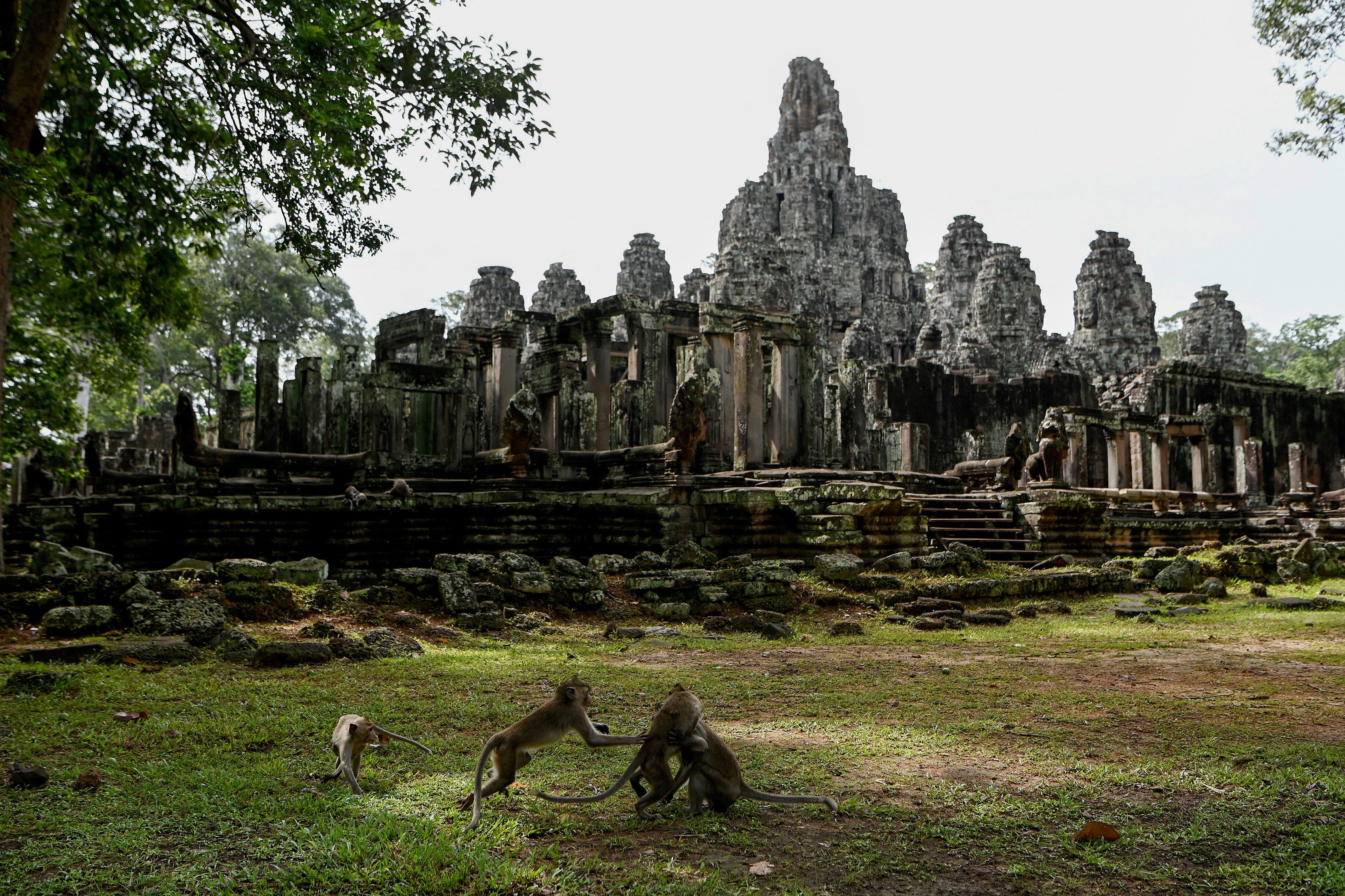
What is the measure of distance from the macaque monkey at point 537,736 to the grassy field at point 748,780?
97 mm

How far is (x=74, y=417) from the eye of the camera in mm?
11648

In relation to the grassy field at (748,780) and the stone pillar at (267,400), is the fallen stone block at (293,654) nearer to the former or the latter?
the grassy field at (748,780)

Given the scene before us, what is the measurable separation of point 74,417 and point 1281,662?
41.1 feet

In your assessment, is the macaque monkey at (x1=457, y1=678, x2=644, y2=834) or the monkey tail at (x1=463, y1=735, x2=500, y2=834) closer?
the monkey tail at (x1=463, y1=735, x2=500, y2=834)

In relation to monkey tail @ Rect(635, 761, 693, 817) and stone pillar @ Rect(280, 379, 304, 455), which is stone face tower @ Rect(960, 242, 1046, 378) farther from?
monkey tail @ Rect(635, 761, 693, 817)

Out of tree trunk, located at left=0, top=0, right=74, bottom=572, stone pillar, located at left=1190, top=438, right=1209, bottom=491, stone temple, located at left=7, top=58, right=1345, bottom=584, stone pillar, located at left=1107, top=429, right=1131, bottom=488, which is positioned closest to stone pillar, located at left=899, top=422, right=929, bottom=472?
stone temple, located at left=7, top=58, right=1345, bottom=584

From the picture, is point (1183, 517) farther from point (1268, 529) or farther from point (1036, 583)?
point (1036, 583)

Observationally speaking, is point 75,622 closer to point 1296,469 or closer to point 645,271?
point 1296,469

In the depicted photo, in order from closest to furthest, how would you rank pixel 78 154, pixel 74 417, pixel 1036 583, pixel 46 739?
pixel 46 739, pixel 78 154, pixel 1036 583, pixel 74 417

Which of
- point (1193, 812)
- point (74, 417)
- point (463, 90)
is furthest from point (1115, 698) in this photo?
point (74, 417)

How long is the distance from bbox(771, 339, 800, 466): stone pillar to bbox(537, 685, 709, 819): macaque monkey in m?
15.1

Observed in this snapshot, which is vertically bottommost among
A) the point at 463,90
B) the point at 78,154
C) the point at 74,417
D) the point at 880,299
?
the point at 74,417

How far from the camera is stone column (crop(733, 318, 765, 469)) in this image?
17.6 metres

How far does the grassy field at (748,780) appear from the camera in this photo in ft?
8.86
